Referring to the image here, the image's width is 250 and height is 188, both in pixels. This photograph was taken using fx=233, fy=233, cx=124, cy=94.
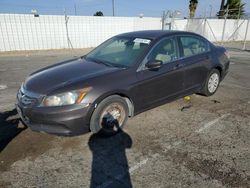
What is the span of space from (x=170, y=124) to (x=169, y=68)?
103cm

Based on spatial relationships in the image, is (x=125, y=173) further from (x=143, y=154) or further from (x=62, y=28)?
(x=62, y=28)

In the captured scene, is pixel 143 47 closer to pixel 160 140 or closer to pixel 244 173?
pixel 160 140

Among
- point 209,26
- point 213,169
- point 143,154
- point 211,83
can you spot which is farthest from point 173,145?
point 209,26

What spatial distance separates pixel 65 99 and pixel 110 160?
1046 mm

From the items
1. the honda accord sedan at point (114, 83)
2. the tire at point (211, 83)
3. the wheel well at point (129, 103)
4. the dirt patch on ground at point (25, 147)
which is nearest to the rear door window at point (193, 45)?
the honda accord sedan at point (114, 83)

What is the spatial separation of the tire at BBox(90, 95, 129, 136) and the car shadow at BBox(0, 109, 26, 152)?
1352 mm

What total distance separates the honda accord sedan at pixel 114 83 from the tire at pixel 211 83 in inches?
5.6

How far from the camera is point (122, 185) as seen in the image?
8.79 feet

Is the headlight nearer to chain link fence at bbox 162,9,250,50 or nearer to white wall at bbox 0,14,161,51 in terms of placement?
white wall at bbox 0,14,161,51

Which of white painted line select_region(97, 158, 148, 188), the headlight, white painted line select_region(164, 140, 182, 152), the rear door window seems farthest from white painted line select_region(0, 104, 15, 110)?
the rear door window

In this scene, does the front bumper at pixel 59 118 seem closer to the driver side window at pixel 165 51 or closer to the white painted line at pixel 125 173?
the white painted line at pixel 125 173

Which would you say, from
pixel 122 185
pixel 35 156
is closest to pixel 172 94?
pixel 122 185

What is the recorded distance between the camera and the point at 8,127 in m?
4.09

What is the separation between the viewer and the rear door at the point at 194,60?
4.70 meters
